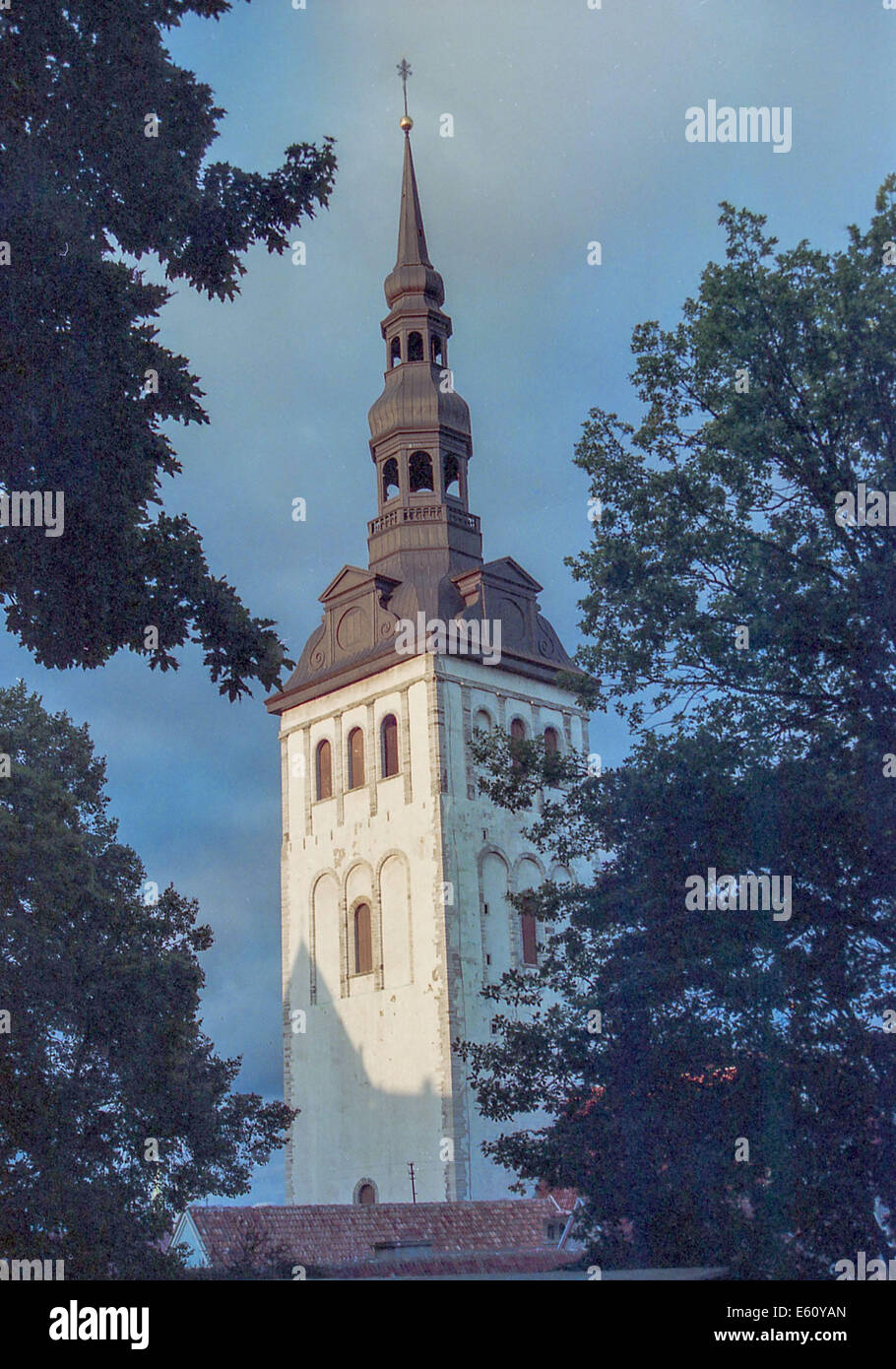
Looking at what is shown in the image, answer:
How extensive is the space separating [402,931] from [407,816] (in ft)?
11.7

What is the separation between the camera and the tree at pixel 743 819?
14.6 metres

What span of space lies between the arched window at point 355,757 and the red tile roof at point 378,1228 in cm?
1704

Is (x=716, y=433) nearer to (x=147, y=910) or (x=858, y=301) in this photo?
(x=858, y=301)

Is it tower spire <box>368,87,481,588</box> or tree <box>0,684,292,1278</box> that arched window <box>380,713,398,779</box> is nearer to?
tower spire <box>368,87,481,588</box>

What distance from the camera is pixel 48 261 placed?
38.3 ft

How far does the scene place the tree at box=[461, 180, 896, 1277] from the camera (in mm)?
14625

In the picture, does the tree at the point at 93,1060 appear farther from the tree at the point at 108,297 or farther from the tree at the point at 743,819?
the tree at the point at 108,297

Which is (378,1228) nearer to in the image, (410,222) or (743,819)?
(743,819)

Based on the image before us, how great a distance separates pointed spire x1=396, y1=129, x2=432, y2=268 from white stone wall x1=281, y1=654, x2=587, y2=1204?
1628 cm

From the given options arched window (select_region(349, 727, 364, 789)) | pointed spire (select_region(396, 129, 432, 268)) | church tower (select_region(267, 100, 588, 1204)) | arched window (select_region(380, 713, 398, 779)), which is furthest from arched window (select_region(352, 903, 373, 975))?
pointed spire (select_region(396, 129, 432, 268))

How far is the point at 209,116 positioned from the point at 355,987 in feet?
119

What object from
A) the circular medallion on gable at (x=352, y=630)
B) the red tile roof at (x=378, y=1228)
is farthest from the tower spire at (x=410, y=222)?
the red tile roof at (x=378, y=1228)

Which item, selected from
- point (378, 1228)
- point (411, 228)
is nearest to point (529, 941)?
point (378, 1228)
